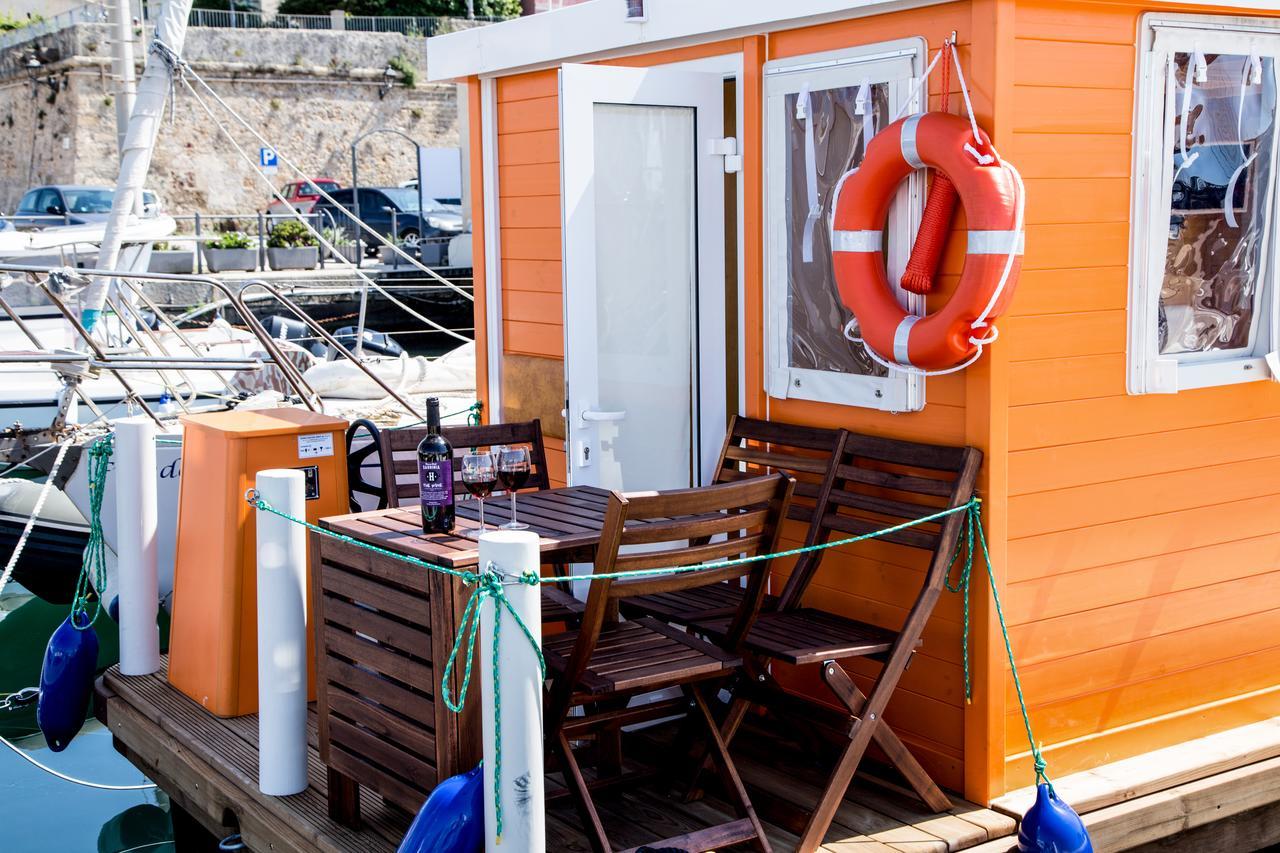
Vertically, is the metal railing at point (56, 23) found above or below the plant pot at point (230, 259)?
above

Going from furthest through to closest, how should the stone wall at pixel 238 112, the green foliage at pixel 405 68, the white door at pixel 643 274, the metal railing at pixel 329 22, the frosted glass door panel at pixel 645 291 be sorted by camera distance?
the metal railing at pixel 329 22 → the green foliage at pixel 405 68 → the stone wall at pixel 238 112 → the frosted glass door panel at pixel 645 291 → the white door at pixel 643 274

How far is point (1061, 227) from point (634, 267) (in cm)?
138

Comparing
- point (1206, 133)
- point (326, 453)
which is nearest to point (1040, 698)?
point (1206, 133)

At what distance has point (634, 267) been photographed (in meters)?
4.49

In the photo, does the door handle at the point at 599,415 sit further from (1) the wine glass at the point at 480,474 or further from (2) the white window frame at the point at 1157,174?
(2) the white window frame at the point at 1157,174

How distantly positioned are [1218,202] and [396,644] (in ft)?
8.56

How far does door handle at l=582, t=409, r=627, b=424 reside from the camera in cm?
434

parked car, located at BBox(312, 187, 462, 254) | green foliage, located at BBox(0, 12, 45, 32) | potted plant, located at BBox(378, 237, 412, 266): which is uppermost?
green foliage, located at BBox(0, 12, 45, 32)

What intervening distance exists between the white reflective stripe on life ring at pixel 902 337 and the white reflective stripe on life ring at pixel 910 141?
0.40 meters

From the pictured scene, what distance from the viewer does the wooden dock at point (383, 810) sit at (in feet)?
11.6

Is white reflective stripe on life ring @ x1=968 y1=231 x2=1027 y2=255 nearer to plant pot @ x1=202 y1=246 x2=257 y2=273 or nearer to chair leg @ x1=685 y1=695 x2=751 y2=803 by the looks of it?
chair leg @ x1=685 y1=695 x2=751 y2=803

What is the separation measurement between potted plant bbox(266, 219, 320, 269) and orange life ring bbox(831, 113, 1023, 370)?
60.1 ft

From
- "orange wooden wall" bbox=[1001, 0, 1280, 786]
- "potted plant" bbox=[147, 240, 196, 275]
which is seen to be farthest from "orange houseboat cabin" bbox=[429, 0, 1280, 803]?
"potted plant" bbox=[147, 240, 196, 275]

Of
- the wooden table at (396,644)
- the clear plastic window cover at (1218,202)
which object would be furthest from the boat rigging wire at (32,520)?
the clear plastic window cover at (1218,202)
